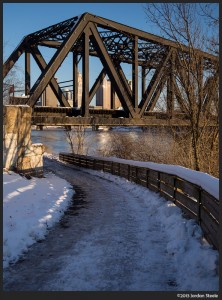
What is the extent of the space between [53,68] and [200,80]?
9.40m

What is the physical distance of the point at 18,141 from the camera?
56.7 feet

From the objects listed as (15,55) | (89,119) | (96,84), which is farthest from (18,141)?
(15,55)

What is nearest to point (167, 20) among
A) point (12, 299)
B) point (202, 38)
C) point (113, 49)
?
point (202, 38)

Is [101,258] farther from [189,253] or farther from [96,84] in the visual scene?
[96,84]

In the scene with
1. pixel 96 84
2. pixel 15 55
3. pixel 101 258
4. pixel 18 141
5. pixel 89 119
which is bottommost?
pixel 101 258

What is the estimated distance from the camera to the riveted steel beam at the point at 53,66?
19500 millimetres

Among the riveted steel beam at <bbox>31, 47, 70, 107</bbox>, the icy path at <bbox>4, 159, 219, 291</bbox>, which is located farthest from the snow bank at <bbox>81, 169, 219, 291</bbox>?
the riveted steel beam at <bbox>31, 47, 70, 107</bbox>

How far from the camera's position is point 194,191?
8.43 metres

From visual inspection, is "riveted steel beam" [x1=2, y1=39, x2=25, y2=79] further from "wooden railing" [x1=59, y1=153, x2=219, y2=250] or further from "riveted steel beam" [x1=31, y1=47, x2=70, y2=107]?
"wooden railing" [x1=59, y1=153, x2=219, y2=250]

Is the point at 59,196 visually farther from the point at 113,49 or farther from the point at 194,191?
the point at 113,49

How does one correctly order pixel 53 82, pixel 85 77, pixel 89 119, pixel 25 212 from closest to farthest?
pixel 25 212, pixel 89 119, pixel 85 77, pixel 53 82

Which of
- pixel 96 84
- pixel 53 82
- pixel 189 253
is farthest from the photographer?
pixel 96 84

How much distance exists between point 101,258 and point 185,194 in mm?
4008

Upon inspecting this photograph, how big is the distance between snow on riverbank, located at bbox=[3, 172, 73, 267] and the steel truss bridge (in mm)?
6649
